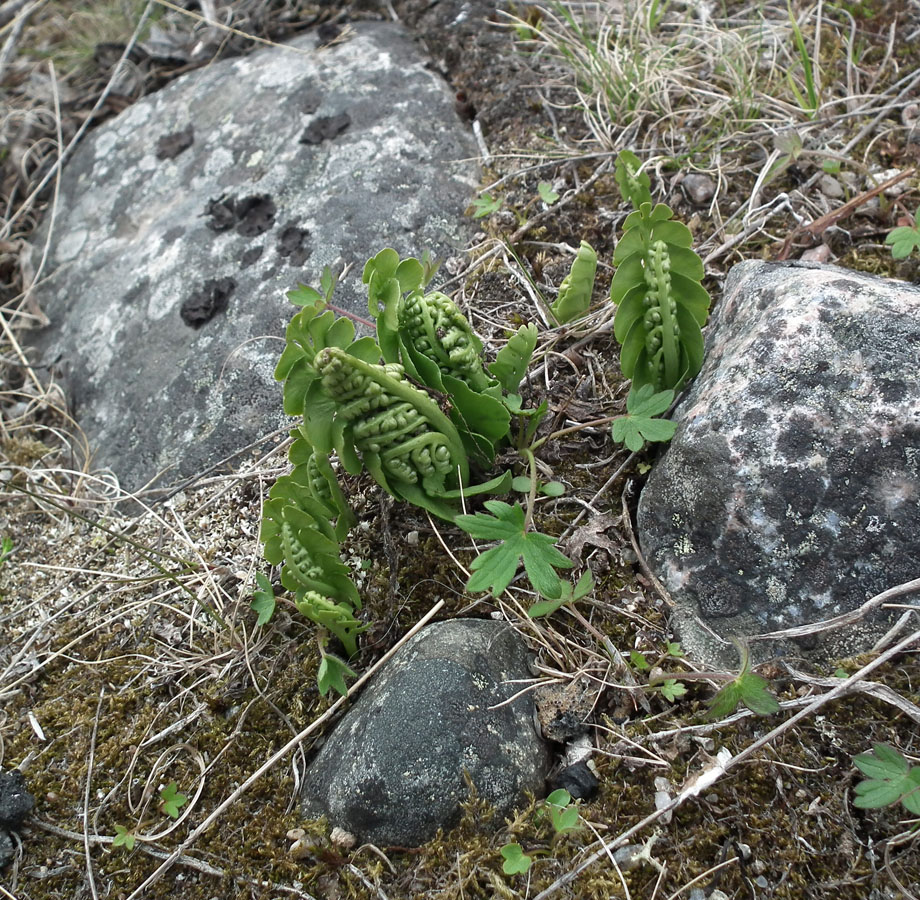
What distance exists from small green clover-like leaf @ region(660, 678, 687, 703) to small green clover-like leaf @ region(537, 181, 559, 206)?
1.85 metres

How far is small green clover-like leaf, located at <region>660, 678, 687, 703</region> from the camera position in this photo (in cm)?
196

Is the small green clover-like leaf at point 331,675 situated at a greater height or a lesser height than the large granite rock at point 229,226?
lesser

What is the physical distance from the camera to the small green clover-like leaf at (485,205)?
123 inches

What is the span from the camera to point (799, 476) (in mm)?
2039

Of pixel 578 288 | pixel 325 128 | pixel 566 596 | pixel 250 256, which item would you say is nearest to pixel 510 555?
pixel 566 596

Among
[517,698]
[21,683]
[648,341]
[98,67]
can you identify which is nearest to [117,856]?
[21,683]

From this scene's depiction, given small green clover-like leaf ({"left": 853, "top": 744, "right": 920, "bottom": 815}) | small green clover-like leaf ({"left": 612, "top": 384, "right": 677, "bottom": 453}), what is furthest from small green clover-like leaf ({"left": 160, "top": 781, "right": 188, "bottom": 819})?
small green clover-like leaf ({"left": 853, "top": 744, "right": 920, "bottom": 815})

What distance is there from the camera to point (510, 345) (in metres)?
2.29

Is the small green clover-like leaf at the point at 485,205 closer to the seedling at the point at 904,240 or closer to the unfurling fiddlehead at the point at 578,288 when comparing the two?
the unfurling fiddlehead at the point at 578,288

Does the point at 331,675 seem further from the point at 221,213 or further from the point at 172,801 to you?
the point at 221,213

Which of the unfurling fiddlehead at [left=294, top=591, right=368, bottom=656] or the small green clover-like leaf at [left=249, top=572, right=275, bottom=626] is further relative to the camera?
the small green clover-like leaf at [left=249, top=572, right=275, bottom=626]

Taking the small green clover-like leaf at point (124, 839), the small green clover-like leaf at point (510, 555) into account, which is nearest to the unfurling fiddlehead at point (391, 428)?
the small green clover-like leaf at point (510, 555)

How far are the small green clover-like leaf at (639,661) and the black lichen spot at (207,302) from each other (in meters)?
2.11

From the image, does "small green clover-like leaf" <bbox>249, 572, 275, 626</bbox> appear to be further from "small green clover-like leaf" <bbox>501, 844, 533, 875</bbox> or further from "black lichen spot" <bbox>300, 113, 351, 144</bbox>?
"black lichen spot" <bbox>300, 113, 351, 144</bbox>
